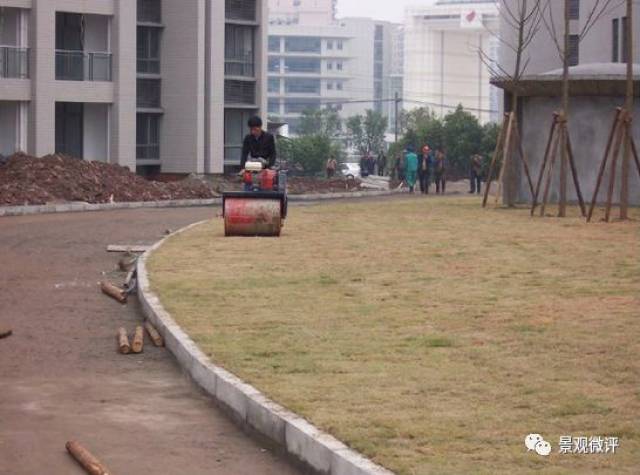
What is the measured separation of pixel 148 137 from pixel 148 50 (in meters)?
3.52

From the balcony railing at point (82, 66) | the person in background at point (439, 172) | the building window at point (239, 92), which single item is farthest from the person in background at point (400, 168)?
the balcony railing at point (82, 66)

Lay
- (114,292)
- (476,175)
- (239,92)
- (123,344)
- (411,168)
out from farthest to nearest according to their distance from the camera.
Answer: (239,92) → (411,168) → (476,175) → (114,292) → (123,344)

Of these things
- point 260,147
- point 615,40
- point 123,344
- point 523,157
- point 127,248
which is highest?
point 615,40

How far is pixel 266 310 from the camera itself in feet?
46.5

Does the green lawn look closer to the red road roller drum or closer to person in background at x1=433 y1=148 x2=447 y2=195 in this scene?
the red road roller drum

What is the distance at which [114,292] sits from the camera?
672 inches


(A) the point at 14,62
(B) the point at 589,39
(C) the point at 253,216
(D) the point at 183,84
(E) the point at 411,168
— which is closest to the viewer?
(C) the point at 253,216

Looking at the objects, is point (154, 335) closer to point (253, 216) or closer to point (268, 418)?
point (268, 418)

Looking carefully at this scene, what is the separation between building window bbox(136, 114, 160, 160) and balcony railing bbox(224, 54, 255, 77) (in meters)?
4.43

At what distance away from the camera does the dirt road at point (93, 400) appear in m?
9.03

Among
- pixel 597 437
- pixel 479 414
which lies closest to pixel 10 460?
pixel 479 414

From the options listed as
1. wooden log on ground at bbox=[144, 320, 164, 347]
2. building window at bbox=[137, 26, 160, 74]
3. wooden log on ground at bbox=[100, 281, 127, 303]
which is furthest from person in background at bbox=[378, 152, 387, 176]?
wooden log on ground at bbox=[144, 320, 164, 347]

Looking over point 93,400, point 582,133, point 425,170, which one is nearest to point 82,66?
point 425,170

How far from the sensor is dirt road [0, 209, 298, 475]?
29.6ft
